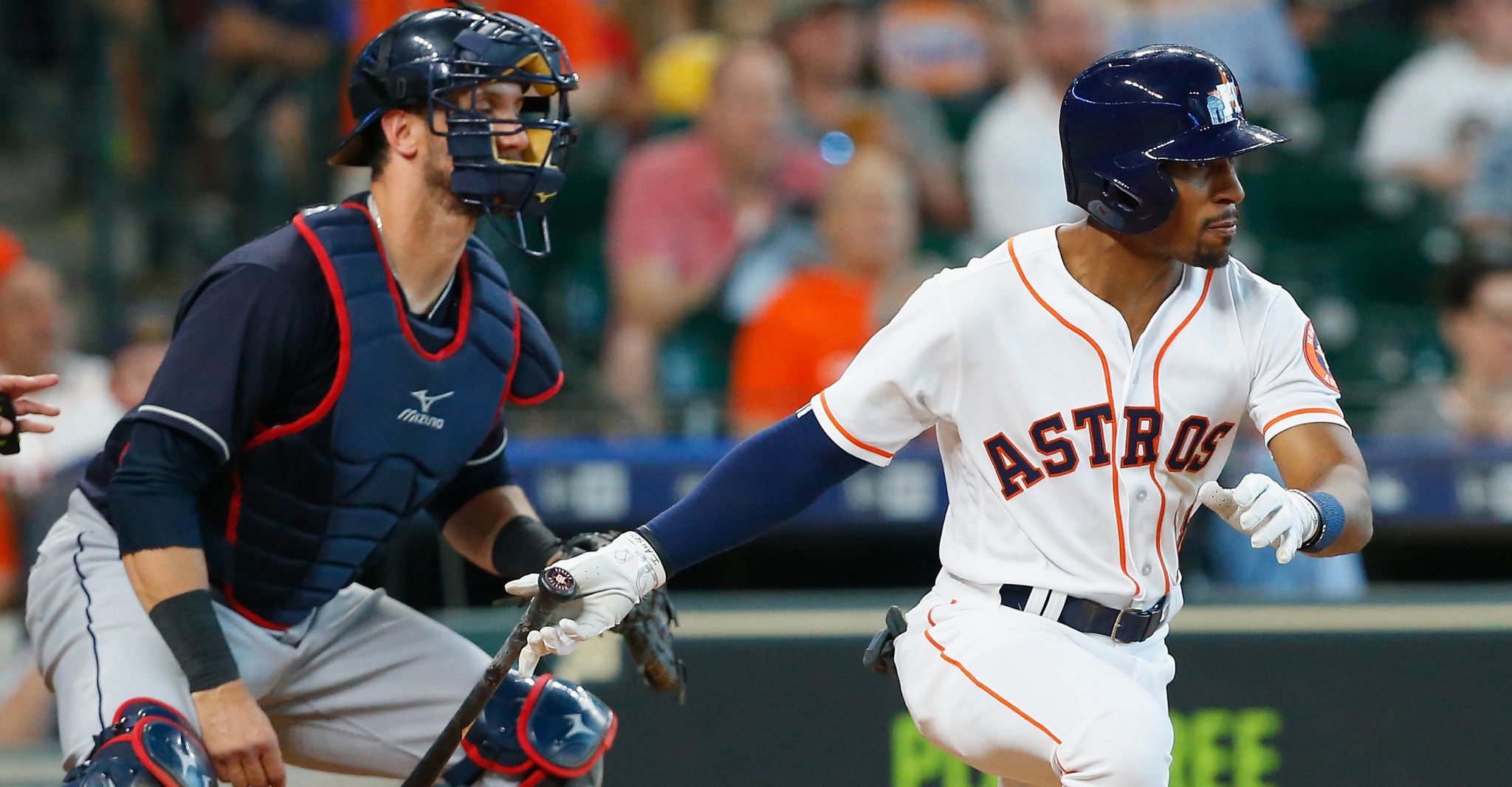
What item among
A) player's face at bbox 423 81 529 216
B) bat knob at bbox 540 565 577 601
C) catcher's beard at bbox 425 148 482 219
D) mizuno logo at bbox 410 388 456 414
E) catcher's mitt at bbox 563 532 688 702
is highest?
player's face at bbox 423 81 529 216

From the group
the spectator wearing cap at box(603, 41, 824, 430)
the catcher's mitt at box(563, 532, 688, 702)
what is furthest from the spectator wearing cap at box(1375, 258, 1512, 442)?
the catcher's mitt at box(563, 532, 688, 702)

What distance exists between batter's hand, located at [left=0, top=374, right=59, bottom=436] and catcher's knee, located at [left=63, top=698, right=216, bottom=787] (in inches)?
21.8

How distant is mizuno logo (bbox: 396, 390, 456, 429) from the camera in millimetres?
3262

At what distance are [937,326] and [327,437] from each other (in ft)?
3.60

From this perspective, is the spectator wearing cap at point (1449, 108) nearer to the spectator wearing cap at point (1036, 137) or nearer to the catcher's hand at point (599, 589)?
the spectator wearing cap at point (1036, 137)

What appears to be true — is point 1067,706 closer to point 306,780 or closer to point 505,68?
point 505,68

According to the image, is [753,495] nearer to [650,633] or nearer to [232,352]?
[650,633]

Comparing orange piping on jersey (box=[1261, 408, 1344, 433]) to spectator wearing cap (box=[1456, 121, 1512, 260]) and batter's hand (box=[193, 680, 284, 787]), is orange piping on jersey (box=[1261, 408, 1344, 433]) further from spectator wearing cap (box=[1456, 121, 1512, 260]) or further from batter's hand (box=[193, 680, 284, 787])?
spectator wearing cap (box=[1456, 121, 1512, 260])

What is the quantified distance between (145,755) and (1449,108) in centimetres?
585

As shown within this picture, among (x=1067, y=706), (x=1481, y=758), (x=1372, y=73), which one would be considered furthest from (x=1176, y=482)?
(x=1372, y=73)

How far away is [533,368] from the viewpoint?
3514mm

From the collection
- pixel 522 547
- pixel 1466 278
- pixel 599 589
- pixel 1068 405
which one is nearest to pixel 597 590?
pixel 599 589

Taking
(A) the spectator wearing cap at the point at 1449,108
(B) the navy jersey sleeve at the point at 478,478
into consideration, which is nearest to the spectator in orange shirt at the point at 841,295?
(B) the navy jersey sleeve at the point at 478,478

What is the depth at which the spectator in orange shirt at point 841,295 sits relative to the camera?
5.63m
